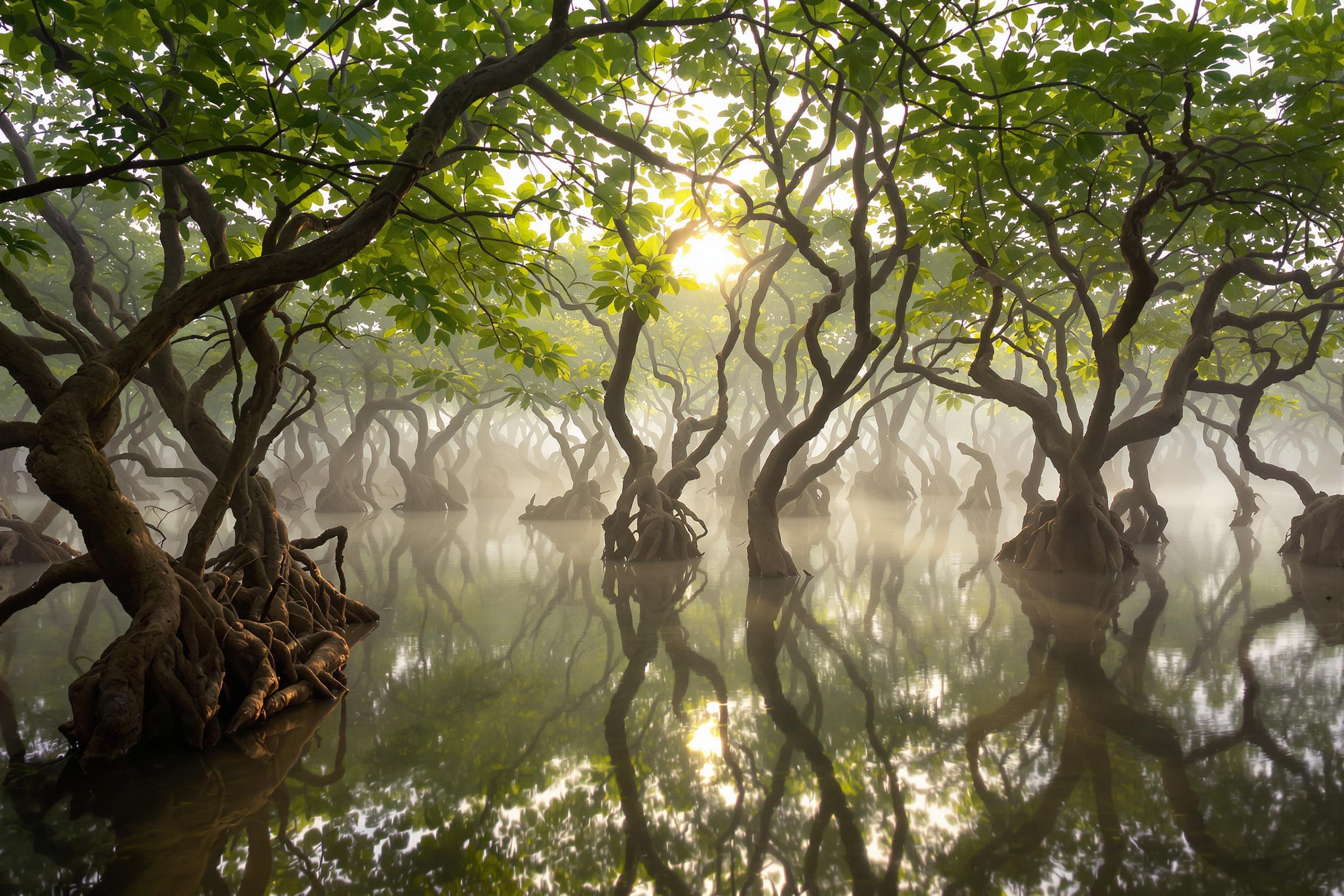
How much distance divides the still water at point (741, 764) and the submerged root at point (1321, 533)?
365cm

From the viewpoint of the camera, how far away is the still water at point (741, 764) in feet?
9.95

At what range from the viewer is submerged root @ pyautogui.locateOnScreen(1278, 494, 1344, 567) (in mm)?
10742

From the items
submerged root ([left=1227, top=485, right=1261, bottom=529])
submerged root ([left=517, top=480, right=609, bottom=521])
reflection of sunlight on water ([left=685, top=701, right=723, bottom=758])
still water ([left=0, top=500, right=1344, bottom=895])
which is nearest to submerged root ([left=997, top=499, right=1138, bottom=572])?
still water ([left=0, top=500, right=1344, bottom=895])

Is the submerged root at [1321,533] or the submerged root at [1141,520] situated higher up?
the submerged root at [1141,520]

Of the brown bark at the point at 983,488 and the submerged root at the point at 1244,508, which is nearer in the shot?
the submerged root at the point at 1244,508

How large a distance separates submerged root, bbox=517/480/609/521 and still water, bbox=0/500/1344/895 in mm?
12578

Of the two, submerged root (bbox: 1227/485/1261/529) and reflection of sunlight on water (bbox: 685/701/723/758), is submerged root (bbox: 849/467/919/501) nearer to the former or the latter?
submerged root (bbox: 1227/485/1261/529)

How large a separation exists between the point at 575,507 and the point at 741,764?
17003 millimetres

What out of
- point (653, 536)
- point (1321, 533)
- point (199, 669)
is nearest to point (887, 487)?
point (1321, 533)

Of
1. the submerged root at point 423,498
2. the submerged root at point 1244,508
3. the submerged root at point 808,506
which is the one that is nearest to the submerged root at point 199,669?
the submerged root at point 808,506

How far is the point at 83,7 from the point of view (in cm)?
530

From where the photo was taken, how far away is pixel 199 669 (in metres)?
4.50

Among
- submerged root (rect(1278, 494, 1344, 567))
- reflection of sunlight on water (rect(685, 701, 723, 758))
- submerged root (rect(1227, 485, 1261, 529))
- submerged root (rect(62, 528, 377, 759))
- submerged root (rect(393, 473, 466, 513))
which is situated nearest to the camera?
submerged root (rect(62, 528, 377, 759))

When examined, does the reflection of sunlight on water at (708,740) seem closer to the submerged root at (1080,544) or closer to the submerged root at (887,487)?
the submerged root at (1080,544)
